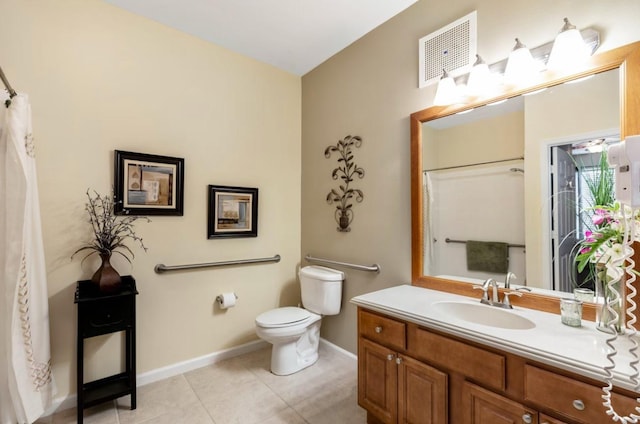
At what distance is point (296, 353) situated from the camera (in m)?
2.36

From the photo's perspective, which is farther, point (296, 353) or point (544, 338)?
→ point (296, 353)

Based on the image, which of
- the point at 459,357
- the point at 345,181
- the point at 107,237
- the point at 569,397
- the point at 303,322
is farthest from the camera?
the point at 345,181

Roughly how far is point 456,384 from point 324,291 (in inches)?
51.7

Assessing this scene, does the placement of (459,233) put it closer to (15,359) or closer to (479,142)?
(479,142)

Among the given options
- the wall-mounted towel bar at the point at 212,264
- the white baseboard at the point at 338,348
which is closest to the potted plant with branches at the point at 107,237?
the wall-mounted towel bar at the point at 212,264

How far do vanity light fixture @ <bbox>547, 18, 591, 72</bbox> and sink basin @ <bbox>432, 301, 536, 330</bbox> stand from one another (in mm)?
1206

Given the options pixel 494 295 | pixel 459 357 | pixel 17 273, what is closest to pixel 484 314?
pixel 494 295

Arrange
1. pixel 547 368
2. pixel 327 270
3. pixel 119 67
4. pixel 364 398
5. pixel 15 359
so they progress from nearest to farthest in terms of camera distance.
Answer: pixel 547 368 < pixel 15 359 < pixel 364 398 < pixel 119 67 < pixel 327 270

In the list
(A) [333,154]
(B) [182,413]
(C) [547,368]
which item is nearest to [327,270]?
(A) [333,154]

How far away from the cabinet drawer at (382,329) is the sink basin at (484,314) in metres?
0.23

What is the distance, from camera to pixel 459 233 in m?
1.87

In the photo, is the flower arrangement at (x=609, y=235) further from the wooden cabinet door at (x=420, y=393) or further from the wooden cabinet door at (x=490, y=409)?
the wooden cabinet door at (x=420, y=393)

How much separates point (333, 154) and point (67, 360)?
8.04 ft

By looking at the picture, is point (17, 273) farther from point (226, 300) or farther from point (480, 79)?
point (480, 79)
